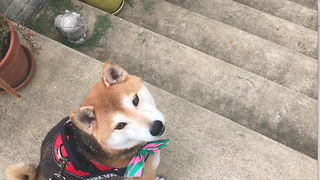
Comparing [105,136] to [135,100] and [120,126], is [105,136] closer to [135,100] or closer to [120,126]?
[120,126]

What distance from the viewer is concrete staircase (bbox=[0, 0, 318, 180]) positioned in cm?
259

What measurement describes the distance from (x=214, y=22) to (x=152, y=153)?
2602mm

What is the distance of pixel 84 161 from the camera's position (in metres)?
1.86

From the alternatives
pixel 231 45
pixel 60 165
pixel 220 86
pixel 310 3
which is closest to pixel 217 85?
pixel 220 86

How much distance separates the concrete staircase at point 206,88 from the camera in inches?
102

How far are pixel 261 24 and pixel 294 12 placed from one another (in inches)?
36.7

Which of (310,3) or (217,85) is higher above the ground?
(310,3)

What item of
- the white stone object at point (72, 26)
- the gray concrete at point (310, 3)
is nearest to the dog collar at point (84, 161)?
the white stone object at point (72, 26)

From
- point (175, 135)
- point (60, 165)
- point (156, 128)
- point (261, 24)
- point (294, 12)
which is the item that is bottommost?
point (175, 135)

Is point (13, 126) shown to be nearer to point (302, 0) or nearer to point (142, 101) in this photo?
point (142, 101)

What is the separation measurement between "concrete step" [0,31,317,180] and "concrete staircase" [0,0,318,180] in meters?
0.01

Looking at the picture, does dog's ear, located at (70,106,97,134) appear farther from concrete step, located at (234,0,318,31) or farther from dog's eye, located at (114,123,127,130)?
concrete step, located at (234,0,318,31)

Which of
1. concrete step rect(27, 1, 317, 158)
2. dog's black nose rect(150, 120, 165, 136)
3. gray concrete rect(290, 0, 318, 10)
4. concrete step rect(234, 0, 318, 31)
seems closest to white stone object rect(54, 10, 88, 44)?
concrete step rect(27, 1, 317, 158)

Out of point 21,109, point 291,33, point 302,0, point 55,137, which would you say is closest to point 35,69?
point 21,109
